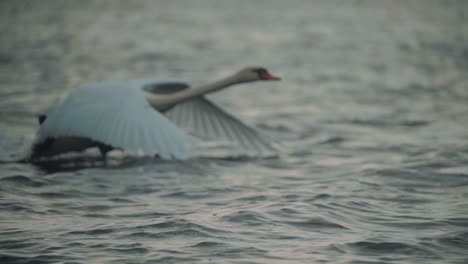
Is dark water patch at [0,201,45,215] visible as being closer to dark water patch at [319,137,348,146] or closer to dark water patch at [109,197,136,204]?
dark water patch at [109,197,136,204]

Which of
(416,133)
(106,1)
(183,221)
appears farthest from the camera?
(106,1)

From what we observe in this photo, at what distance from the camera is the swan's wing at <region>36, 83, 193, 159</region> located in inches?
306

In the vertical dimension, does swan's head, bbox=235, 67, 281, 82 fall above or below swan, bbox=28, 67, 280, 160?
above

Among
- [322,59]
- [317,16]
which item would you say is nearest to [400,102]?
[322,59]

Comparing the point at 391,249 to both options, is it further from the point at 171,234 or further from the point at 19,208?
the point at 19,208

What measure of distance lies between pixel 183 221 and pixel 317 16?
22.7 meters

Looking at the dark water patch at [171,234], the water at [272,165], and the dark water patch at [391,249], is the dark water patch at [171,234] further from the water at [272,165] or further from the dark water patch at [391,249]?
the dark water patch at [391,249]

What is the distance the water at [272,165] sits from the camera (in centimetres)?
652

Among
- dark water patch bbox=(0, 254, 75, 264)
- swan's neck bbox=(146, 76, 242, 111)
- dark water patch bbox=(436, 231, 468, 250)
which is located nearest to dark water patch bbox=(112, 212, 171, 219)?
dark water patch bbox=(0, 254, 75, 264)

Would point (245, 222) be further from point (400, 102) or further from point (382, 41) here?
point (382, 41)

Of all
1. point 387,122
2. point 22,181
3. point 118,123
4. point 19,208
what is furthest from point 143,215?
point 387,122

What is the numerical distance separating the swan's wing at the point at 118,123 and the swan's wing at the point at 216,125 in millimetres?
1675

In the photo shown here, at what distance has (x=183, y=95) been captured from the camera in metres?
10.0

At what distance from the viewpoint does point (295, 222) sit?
7.14 metres
